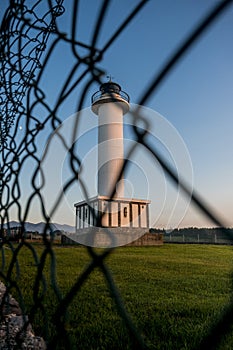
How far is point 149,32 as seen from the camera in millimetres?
1120

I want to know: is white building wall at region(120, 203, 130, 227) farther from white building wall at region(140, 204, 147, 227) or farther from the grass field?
the grass field

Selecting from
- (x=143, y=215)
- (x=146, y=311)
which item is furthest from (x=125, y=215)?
(x=146, y=311)

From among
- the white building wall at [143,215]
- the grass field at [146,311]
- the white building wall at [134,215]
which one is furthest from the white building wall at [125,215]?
the grass field at [146,311]

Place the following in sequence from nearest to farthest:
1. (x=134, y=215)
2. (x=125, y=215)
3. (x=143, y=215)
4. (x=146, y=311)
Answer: (x=146, y=311)
(x=125, y=215)
(x=134, y=215)
(x=143, y=215)

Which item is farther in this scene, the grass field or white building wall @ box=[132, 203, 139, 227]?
white building wall @ box=[132, 203, 139, 227]

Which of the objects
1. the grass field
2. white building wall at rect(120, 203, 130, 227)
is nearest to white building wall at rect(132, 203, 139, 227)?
white building wall at rect(120, 203, 130, 227)

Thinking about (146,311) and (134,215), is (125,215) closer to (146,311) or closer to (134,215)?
(134,215)

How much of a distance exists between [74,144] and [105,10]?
15cm

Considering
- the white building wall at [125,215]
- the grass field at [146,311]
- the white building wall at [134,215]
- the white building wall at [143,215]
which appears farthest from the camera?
the white building wall at [143,215]

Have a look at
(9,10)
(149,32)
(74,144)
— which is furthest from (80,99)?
(149,32)

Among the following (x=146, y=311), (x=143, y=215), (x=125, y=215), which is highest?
(x=143, y=215)

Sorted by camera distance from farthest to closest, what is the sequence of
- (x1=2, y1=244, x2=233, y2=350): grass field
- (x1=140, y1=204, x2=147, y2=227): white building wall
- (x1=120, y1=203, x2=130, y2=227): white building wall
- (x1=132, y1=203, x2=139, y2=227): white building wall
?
(x1=140, y1=204, x2=147, y2=227): white building wall, (x1=132, y1=203, x2=139, y2=227): white building wall, (x1=120, y1=203, x2=130, y2=227): white building wall, (x1=2, y1=244, x2=233, y2=350): grass field

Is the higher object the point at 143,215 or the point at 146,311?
the point at 143,215

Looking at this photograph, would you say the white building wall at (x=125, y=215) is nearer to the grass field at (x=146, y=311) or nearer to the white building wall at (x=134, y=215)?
the white building wall at (x=134, y=215)
